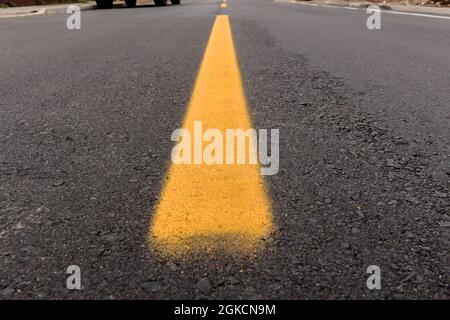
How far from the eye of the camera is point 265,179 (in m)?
1.17

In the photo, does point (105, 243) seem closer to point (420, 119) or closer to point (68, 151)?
point (68, 151)

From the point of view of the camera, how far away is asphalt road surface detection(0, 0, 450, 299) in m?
0.78

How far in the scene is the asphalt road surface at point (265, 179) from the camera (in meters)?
0.78

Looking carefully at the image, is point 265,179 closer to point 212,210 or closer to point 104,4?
point 212,210
